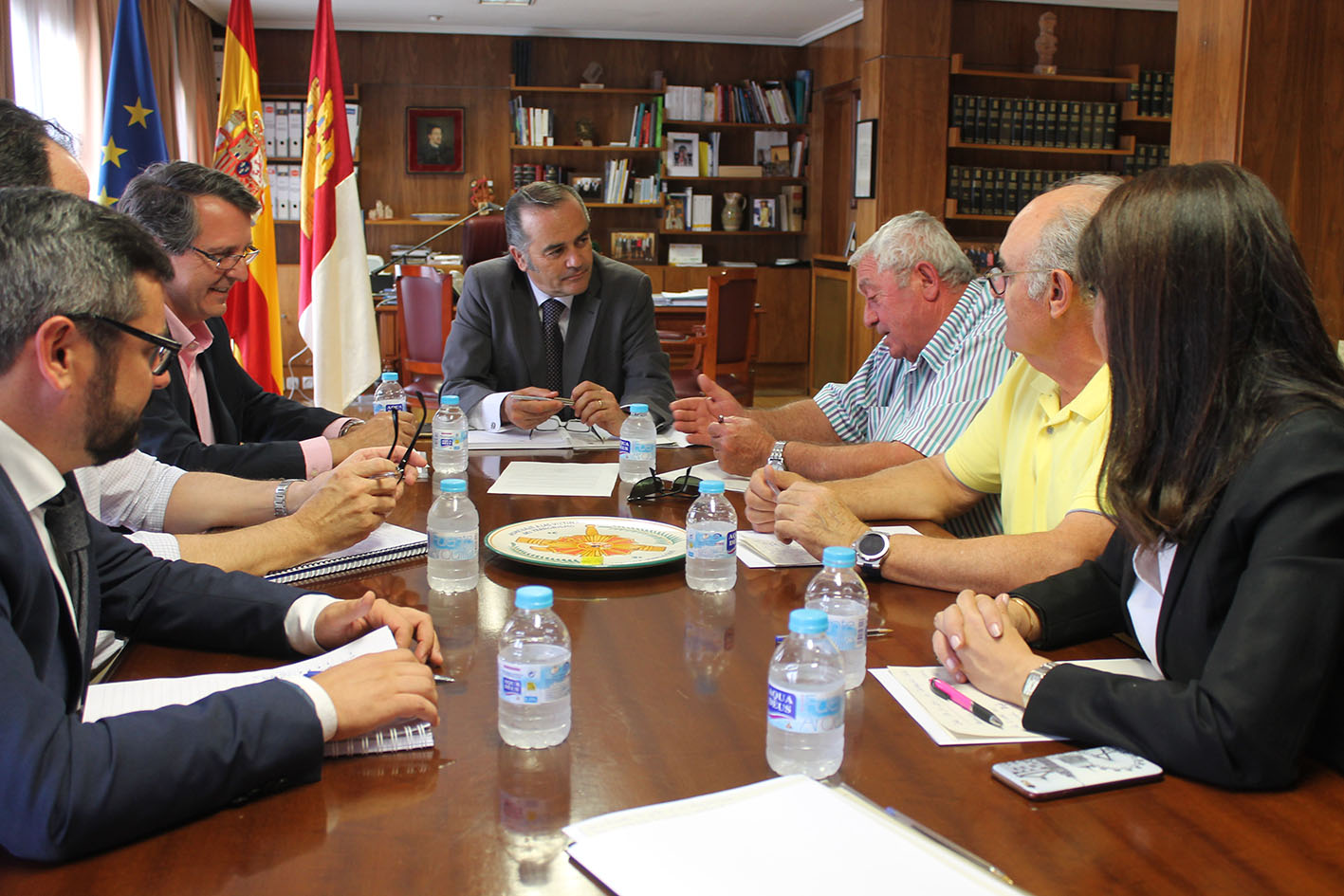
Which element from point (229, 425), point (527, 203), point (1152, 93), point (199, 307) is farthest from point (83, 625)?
point (1152, 93)

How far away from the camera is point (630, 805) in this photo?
39.6 inches

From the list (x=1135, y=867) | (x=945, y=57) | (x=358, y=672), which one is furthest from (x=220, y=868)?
(x=945, y=57)

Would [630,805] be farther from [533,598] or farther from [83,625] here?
[83,625]

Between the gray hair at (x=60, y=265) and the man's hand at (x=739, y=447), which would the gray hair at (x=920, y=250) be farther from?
the gray hair at (x=60, y=265)

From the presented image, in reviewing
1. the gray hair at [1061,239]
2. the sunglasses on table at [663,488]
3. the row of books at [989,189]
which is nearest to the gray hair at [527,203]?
the sunglasses on table at [663,488]

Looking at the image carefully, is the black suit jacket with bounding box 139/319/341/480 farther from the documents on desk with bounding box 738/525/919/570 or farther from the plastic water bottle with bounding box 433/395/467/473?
the documents on desk with bounding box 738/525/919/570

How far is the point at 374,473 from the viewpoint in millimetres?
1776

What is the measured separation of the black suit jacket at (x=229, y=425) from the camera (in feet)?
7.56

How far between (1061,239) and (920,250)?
94 cm

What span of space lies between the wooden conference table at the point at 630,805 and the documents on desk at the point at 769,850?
0.03 m

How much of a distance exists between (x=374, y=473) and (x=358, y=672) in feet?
2.29

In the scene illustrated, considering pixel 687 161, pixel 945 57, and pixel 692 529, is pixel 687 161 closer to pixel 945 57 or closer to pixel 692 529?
pixel 945 57

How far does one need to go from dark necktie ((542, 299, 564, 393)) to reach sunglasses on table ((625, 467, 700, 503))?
1316 millimetres

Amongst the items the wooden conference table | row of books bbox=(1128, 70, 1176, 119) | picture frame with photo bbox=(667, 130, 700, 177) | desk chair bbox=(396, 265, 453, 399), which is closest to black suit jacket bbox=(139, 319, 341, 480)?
the wooden conference table
